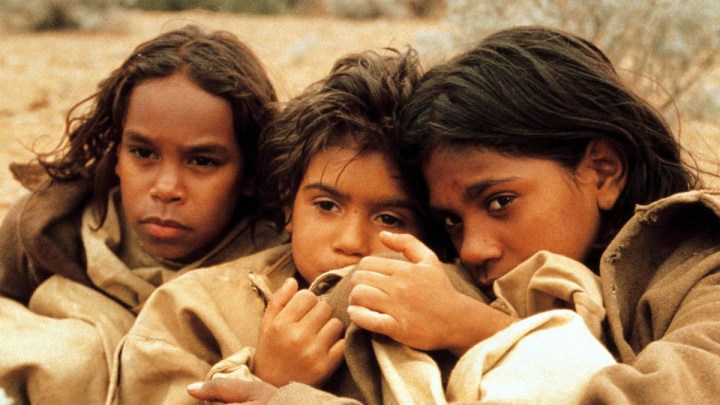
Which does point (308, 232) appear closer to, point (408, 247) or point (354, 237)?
point (354, 237)

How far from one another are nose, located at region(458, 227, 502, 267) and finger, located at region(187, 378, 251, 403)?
0.73 meters

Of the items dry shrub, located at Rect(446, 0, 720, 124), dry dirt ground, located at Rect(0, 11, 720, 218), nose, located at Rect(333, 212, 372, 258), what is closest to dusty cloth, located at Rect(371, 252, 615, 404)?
nose, located at Rect(333, 212, 372, 258)

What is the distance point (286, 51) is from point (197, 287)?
881 centimetres

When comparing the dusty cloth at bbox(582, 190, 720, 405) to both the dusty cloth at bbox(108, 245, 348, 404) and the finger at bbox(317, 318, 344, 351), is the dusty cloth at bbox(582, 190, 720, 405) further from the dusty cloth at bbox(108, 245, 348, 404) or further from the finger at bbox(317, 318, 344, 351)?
the dusty cloth at bbox(108, 245, 348, 404)

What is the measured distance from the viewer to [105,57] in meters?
11.2

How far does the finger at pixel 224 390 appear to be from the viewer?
97.5 inches

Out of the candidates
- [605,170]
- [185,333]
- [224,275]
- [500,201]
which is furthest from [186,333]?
[605,170]

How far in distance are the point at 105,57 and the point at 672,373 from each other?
32.9 feet

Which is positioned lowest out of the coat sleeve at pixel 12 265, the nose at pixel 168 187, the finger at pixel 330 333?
the coat sleeve at pixel 12 265

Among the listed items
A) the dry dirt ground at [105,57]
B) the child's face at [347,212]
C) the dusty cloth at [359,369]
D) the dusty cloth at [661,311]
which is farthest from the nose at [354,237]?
the dry dirt ground at [105,57]

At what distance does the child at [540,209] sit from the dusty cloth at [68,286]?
95 centimetres

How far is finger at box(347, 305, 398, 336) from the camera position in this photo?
2303 millimetres

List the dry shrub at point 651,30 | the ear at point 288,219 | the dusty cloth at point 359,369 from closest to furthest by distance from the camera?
1. the dusty cloth at point 359,369
2. the ear at point 288,219
3. the dry shrub at point 651,30

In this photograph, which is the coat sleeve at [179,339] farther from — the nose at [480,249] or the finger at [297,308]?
the nose at [480,249]
